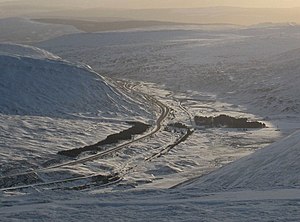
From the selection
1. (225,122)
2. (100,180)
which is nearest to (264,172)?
(100,180)

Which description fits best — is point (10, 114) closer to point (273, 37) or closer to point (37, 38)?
point (273, 37)

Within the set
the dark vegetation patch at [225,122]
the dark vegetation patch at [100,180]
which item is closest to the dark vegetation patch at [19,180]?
the dark vegetation patch at [100,180]

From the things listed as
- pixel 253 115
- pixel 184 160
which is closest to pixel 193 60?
pixel 253 115

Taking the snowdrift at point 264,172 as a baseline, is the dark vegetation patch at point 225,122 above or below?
below

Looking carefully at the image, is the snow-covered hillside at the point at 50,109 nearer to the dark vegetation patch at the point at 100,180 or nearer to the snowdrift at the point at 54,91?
the snowdrift at the point at 54,91

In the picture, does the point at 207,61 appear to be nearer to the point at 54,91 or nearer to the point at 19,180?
the point at 54,91

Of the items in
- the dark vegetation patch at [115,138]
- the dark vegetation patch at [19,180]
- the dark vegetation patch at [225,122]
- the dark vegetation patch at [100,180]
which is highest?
the dark vegetation patch at [225,122]

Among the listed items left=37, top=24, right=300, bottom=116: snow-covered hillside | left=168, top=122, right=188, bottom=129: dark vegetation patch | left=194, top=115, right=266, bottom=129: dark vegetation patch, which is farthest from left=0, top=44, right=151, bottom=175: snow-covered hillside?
left=37, top=24, right=300, bottom=116: snow-covered hillside
